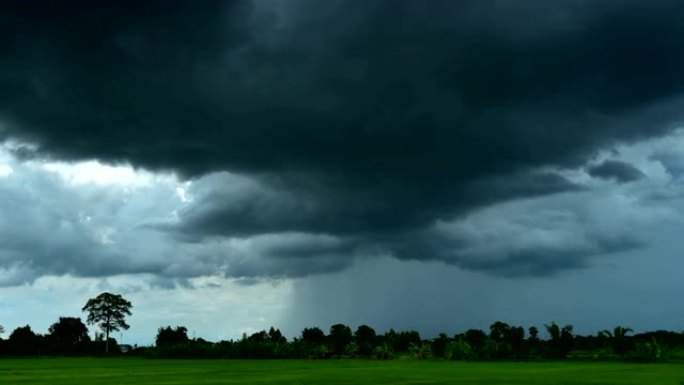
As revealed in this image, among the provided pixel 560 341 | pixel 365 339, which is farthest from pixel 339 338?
pixel 560 341

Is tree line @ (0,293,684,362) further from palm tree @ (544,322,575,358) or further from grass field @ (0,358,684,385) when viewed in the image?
grass field @ (0,358,684,385)

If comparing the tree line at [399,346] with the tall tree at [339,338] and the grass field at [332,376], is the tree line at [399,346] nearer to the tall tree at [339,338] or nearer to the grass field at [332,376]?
the tall tree at [339,338]

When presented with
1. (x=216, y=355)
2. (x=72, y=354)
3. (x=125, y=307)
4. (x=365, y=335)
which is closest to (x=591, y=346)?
(x=365, y=335)

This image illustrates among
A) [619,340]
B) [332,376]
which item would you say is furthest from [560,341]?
[332,376]

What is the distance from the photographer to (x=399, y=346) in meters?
123

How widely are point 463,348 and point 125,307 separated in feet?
283

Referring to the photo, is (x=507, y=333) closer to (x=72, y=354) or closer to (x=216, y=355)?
(x=216, y=355)

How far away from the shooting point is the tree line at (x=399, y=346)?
108125 millimetres

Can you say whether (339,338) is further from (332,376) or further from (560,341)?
(332,376)

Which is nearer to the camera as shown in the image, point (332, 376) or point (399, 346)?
point (332, 376)

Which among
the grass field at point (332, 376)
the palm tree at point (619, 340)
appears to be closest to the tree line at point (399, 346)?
the palm tree at point (619, 340)

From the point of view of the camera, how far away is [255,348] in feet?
389

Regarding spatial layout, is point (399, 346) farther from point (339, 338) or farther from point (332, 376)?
point (332, 376)

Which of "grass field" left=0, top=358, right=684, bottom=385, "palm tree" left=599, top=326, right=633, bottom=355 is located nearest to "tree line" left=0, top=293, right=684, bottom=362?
"palm tree" left=599, top=326, right=633, bottom=355
